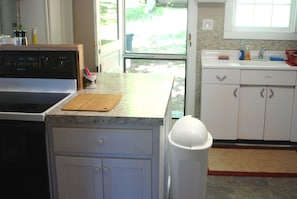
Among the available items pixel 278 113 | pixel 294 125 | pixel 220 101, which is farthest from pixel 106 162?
pixel 294 125

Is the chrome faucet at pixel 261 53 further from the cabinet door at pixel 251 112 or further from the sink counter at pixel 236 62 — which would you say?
the cabinet door at pixel 251 112

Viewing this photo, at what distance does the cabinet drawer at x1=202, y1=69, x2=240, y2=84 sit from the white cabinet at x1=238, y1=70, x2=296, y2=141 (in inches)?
3.0

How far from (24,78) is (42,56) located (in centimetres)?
20

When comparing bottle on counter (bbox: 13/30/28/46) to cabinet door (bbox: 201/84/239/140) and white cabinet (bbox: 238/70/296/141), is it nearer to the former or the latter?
cabinet door (bbox: 201/84/239/140)

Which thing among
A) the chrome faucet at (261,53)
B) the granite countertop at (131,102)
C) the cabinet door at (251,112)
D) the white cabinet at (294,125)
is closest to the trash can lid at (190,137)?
the granite countertop at (131,102)

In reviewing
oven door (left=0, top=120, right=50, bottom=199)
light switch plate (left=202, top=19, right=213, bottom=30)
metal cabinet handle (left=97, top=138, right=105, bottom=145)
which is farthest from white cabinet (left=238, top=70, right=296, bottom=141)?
oven door (left=0, top=120, right=50, bottom=199)

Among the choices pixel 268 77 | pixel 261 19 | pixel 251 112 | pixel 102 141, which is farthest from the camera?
pixel 261 19

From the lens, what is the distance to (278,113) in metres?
3.70

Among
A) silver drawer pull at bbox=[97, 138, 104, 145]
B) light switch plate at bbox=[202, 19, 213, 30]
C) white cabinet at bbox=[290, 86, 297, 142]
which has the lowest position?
white cabinet at bbox=[290, 86, 297, 142]

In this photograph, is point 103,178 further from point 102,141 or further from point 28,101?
point 28,101

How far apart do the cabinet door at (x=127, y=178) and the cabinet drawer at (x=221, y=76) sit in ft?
6.81

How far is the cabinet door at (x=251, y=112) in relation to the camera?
12.1ft

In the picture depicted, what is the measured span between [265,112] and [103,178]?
241cm

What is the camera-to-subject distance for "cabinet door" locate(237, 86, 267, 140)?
145 inches
